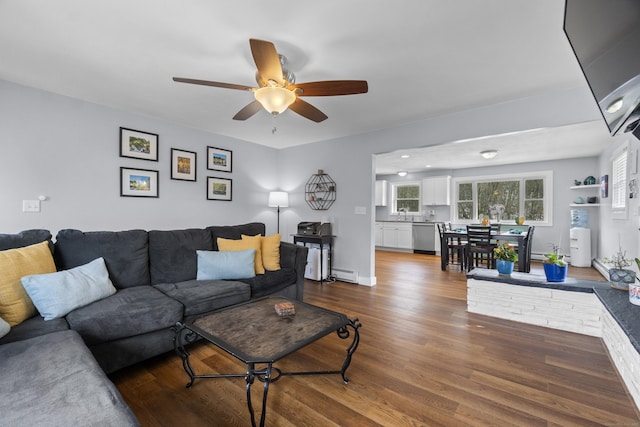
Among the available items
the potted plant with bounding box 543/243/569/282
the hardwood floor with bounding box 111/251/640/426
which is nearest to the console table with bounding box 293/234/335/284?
the hardwood floor with bounding box 111/251/640/426

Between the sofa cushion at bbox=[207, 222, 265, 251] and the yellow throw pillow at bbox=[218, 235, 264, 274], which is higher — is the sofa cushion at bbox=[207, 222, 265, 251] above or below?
above

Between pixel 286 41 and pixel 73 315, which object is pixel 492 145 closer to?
pixel 286 41

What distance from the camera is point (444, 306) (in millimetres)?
3348

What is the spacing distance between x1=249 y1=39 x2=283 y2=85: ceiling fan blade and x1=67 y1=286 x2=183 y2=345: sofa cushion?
178 cm

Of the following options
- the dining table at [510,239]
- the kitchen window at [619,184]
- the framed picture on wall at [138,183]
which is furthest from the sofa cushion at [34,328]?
the kitchen window at [619,184]

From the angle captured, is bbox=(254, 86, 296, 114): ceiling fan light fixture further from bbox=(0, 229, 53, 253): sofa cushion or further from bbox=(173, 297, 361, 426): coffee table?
bbox=(0, 229, 53, 253): sofa cushion

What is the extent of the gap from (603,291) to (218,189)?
4.64 m

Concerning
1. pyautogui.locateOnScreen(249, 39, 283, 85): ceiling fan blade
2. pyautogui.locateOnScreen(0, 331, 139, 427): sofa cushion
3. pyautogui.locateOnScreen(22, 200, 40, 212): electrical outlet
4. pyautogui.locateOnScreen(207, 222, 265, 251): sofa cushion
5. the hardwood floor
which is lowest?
the hardwood floor

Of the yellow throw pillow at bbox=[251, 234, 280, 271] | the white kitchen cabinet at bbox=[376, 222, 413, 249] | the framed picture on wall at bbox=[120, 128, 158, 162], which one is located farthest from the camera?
the white kitchen cabinet at bbox=[376, 222, 413, 249]

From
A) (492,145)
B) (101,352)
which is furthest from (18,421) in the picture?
(492,145)

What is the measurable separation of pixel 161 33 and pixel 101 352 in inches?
85.5

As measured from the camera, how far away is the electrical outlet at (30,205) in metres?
2.86

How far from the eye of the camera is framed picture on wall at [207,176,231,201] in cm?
441

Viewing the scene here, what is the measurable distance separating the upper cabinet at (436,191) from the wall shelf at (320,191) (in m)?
4.02
